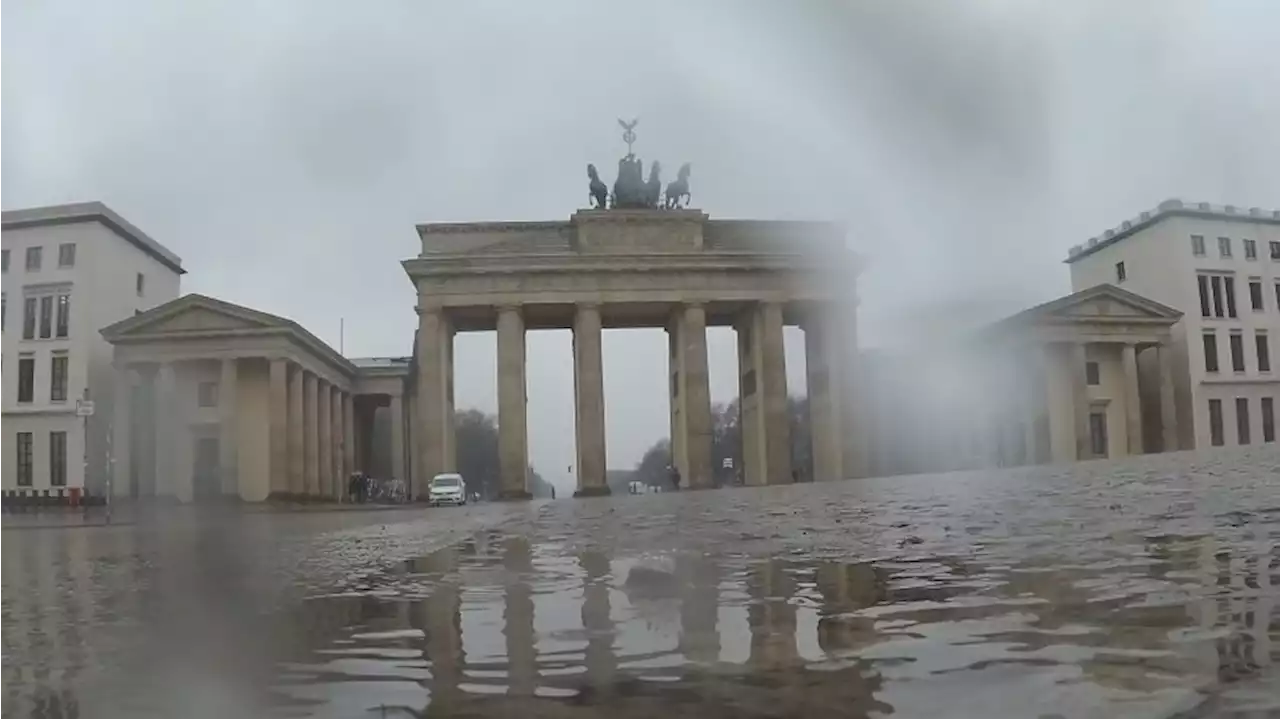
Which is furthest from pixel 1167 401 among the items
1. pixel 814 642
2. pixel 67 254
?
pixel 814 642

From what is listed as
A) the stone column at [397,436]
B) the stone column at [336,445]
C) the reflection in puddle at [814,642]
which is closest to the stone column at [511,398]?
the stone column at [336,445]

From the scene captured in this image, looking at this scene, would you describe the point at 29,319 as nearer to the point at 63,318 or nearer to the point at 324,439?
the point at 63,318

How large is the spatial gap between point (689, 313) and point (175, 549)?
45411mm

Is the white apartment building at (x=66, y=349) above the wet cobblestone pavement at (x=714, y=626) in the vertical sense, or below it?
above

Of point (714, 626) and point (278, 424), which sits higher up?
point (278, 424)

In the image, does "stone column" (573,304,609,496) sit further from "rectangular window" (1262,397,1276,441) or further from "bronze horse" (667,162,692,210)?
"rectangular window" (1262,397,1276,441)

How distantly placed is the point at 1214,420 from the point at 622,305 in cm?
3760

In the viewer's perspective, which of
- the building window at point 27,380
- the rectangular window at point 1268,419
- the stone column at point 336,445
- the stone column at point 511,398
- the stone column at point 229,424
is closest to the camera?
the building window at point 27,380

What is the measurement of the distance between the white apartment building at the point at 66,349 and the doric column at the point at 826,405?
1412 inches

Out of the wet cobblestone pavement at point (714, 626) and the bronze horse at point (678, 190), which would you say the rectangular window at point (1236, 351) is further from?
the wet cobblestone pavement at point (714, 626)

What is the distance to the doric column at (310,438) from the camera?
62.4 meters

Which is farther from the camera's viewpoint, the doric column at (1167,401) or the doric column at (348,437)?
the doric column at (348,437)

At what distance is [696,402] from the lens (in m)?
59.5

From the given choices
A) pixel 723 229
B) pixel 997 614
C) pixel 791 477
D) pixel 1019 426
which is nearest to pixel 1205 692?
pixel 997 614
